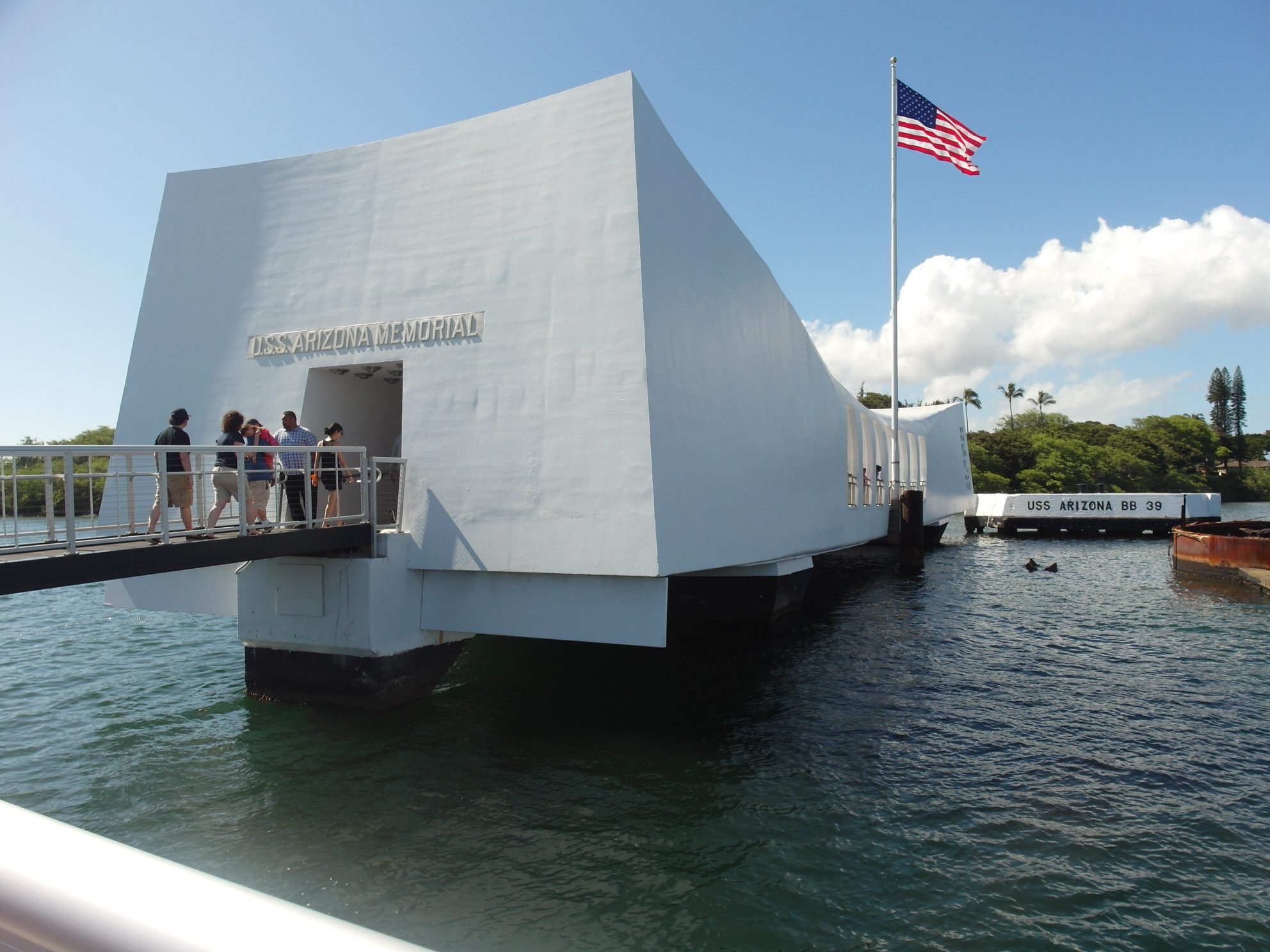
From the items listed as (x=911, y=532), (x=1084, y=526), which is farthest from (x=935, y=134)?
(x=1084, y=526)

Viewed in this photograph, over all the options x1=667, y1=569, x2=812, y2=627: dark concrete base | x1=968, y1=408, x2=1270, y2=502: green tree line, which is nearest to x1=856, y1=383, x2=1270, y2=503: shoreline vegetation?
x1=968, y1=408, x2=1270, y2=502: green tree line

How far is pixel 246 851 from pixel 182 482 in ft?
→ 13.4

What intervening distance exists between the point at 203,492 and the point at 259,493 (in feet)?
4.75

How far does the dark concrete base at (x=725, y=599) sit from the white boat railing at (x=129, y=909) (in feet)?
46.4

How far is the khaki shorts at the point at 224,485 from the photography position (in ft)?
30.4

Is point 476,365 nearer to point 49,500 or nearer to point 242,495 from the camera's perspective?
point 242,495

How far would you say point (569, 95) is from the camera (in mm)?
9992

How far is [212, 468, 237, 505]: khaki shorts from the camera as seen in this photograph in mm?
9258

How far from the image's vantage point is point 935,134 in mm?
22156

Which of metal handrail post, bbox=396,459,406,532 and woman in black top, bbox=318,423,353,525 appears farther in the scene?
metal handrail post, bbox=396,459,406,532

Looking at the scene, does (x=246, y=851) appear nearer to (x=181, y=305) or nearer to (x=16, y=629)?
(x=181, y=305)

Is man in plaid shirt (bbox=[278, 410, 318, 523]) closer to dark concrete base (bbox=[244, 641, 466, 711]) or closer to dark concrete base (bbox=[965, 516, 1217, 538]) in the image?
dark concrete base (bbox=[244, 641, 466, 711])

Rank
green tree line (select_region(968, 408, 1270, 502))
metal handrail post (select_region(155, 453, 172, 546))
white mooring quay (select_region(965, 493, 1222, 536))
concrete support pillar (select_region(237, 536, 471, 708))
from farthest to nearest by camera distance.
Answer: green tree line (select_region(968, 408, 1270, 502)) < white mooring quay (select_region(965, 493, 1222, 536)) < concrete support pillar (select_region(237, 536, 471, 708)) < metal handrail post (select_region(155, 453, 172, 546))

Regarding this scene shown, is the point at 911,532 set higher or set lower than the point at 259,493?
lower
